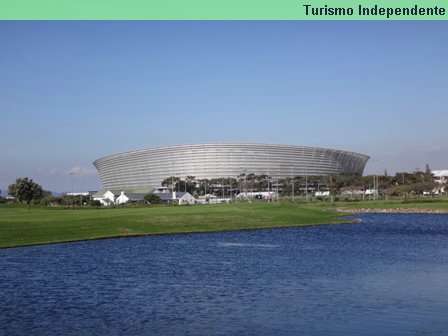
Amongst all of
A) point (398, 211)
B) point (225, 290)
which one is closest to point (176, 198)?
point (398, 211)

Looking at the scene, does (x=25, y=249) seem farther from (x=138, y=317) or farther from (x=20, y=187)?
(x=20, y=187)

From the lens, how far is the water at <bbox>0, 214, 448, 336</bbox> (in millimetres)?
16844

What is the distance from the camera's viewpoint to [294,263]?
30.2m

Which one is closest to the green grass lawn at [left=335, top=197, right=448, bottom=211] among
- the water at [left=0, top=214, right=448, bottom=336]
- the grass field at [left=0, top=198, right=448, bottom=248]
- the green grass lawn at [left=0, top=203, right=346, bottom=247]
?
the grass field at [left=0, top=198, right=448, bottom=248]

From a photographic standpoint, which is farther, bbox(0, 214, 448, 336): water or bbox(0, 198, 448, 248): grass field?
bbox(0, 198, 448, 248): grass field

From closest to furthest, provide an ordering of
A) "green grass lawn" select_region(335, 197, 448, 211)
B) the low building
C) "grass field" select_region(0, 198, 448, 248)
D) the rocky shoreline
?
1. "grass field" select_region(0, 198, 448, 248)
2. the rocky shoreline
3. "green grass lawn" select_region(335, 197, 448, 211)
4. the low building

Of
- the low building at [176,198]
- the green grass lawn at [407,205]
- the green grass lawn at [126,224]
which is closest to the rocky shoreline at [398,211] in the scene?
the green grass lawn at [407,205]

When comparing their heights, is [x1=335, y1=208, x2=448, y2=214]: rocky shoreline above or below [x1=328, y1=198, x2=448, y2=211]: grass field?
below

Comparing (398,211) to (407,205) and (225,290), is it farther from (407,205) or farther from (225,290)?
(225,290)

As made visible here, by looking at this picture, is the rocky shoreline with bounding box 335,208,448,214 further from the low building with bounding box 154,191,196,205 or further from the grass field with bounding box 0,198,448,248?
the low building with bounding box 154,191,196,205

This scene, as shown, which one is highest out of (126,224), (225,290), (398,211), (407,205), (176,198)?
(176,198)

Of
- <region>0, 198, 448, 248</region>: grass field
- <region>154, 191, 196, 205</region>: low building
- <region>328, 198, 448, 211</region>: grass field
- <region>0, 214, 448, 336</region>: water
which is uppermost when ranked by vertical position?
<region>154, 191, 196, 205</region>: low building

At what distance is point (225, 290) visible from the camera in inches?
881

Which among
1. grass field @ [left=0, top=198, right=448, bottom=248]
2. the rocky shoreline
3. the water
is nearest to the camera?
the water
